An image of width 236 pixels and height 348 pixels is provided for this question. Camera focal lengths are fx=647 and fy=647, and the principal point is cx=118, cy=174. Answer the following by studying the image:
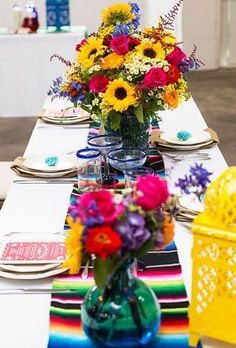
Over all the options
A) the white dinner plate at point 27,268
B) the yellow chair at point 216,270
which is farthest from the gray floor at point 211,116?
the yellow chair at point 216,270

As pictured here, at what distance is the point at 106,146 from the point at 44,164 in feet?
0.89

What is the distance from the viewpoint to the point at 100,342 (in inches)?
46.3

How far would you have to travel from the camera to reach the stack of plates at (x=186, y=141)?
241cm

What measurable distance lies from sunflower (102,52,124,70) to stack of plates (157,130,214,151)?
46 cm

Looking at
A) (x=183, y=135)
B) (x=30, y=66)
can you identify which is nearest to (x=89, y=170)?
(x=183, y=135)

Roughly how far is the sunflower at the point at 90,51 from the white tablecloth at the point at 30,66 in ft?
10.4

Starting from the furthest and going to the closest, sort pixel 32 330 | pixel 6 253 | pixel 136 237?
1. pixel 6 253
2. pixel 32 330
3. pixel 136 237

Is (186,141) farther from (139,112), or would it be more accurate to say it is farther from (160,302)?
(160,302)

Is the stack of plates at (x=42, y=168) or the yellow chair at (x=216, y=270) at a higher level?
the yellow chair at (x=216, y=270)

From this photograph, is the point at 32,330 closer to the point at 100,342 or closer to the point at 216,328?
the point at 100,342

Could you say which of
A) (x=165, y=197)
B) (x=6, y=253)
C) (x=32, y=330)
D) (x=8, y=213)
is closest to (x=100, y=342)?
(x=32, y=330)

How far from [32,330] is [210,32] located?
7.02m

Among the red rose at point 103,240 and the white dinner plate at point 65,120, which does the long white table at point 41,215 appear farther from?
the red rose at point 103,240

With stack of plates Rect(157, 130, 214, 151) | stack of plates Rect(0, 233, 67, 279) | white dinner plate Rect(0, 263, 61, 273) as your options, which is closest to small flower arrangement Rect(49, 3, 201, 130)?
stack of plates Rect(157, 130, 214, 151)
